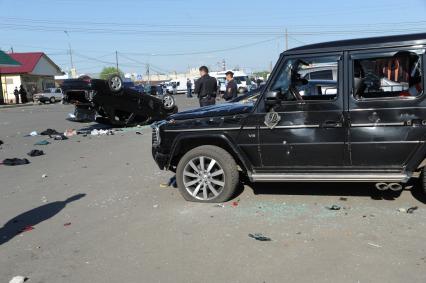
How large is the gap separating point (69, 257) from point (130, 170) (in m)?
4.36

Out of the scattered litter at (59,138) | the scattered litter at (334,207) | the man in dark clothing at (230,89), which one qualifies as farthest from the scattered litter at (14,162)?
the scattered litter at (334,207)

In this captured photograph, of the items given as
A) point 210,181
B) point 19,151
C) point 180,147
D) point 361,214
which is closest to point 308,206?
point 361,214

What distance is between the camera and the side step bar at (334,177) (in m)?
5.47

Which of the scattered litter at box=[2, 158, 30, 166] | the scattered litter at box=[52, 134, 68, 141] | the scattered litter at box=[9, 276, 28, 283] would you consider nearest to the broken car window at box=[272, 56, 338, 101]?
the scattered litter at box=[9, 276, 28, 283]

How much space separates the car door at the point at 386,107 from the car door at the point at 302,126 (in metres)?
0.16

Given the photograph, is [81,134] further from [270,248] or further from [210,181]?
[270,248]

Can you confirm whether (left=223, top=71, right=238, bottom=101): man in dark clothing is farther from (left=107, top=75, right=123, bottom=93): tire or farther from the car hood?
the car hood

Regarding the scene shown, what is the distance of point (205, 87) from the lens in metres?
13.2

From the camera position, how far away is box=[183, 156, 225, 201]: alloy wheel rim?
618 centimetres

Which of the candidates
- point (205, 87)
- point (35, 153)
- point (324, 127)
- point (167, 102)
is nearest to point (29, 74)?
point (167, 102)

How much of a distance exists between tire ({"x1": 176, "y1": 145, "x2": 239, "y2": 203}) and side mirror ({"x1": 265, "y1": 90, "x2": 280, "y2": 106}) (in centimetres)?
88

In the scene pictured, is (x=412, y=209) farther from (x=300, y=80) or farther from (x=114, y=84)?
(x=114, y=84)

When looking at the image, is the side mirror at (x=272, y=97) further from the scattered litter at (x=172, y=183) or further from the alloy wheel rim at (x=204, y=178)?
the scattered litter at (x=172, y=183)

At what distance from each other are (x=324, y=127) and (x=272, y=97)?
699 mm
